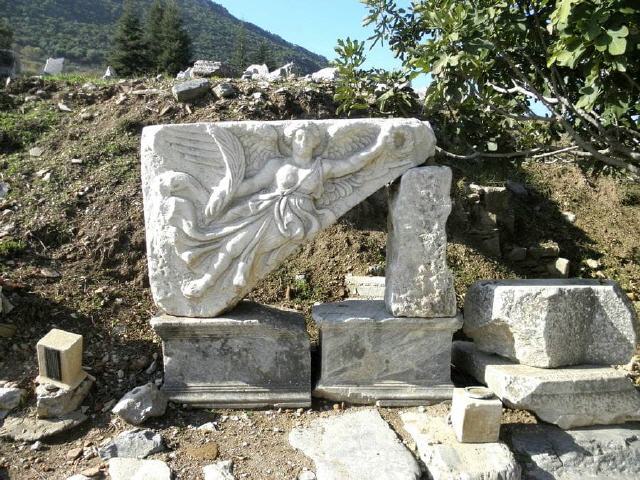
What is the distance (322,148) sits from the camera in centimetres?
329

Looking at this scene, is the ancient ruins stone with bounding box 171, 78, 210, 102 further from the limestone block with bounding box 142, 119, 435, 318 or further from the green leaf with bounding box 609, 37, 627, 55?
the green leaf with bounding box 609, 37, 627, 55

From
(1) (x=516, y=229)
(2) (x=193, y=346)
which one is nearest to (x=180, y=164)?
(2) (x=193, y=346)

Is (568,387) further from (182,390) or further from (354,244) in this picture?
(354,244)

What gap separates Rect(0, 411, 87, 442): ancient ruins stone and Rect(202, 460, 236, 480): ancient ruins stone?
3.21ft

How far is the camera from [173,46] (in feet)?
54.1

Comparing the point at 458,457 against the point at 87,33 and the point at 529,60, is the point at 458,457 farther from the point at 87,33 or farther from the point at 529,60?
the point at 87,33

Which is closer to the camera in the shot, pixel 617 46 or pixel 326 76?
pixel 617 46

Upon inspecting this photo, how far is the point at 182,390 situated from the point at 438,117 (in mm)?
5677

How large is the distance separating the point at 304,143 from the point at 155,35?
17.5 meters

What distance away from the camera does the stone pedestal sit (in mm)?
3324

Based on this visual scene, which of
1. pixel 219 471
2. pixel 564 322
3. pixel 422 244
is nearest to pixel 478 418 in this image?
pixel 564 322

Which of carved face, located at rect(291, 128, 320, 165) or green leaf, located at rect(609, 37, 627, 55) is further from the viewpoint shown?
carved face, located at rect(291, 128, 320, 165)

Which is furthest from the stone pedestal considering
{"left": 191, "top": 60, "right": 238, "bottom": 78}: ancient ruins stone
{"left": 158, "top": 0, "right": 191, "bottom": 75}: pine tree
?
{"left": 158, "top": 0, "right": 191, "bottom": 75}: pine tree

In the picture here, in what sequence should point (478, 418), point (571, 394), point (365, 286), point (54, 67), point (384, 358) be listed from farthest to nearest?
point (54, 67)
point (365, 286)
point (384, 358)
point (571, 394)
point (478, 418)
